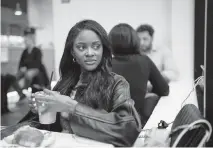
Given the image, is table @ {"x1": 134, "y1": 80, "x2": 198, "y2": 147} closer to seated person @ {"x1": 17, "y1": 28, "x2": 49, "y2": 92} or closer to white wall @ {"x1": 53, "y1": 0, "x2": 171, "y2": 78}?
white wall @ {"x1": 53, "y1": 0, "x2": 171, "y2": 78}

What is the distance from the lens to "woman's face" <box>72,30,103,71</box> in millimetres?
760

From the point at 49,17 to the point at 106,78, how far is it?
433mm

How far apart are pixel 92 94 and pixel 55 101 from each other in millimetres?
182

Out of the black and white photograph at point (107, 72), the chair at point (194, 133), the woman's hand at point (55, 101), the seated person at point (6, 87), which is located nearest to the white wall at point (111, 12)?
the black and white photograph at point (107, 72)

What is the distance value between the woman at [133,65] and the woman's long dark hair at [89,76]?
10 cm

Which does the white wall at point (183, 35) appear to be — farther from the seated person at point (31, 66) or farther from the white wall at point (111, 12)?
the seated person at point (31, 66)

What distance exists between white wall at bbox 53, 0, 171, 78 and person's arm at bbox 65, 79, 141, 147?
1.06ft

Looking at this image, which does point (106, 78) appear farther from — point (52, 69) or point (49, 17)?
point (49, 17)

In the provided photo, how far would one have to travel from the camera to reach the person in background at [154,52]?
1017 mm

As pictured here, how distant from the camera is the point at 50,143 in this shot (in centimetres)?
70

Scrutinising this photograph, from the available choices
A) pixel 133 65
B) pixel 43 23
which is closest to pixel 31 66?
pixel 43 23

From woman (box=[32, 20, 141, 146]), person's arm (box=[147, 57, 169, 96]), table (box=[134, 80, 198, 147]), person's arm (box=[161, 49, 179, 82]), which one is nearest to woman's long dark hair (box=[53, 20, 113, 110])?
woman (box=[32, 20, 141, 146])

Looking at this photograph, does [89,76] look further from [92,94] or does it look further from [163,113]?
[163,113]

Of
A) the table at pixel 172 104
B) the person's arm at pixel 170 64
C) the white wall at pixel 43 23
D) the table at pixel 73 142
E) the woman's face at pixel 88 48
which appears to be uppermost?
the white wall at pixel 43 23
